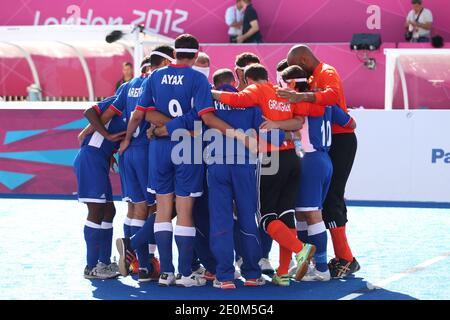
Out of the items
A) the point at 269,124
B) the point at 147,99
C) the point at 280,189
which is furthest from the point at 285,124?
the point at 147,99

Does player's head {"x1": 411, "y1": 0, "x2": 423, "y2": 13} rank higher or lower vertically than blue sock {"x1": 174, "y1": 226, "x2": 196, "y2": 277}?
higher

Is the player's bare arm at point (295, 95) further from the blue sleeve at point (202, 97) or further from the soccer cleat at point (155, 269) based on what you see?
the soccer cleat at point (155, 269)

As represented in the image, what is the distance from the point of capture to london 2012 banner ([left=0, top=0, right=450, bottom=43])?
71.8 feet

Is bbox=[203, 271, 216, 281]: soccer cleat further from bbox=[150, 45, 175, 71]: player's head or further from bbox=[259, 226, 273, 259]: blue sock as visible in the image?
bbox=[150, 45, 175, 71]: player's head

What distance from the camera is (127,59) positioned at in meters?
22.3

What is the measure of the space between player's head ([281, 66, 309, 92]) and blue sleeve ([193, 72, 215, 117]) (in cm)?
91

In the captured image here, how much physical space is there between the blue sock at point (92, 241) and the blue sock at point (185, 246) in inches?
37.2

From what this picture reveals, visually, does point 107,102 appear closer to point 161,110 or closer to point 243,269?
point 161,110

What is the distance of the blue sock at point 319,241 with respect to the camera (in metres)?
9.15

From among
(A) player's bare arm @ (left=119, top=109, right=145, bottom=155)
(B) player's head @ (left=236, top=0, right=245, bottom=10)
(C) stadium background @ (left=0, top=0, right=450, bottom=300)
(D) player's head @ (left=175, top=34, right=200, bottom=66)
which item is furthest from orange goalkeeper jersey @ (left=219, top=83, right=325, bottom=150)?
(B) player's head @ (left=236, top=0, right=245, bottom=10)

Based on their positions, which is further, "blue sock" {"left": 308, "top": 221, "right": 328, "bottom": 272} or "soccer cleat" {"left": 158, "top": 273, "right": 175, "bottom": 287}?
"blue sock" {"left": 308, "top": 221, "right": 328, "bottom": 272}

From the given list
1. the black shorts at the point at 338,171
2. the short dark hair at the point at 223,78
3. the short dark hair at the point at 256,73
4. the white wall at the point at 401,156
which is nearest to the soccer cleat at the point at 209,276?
the black shorts at the point at 338,171

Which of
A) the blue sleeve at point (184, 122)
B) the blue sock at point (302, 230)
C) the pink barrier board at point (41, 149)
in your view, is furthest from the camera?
the pink barrier board at point (41, 149)

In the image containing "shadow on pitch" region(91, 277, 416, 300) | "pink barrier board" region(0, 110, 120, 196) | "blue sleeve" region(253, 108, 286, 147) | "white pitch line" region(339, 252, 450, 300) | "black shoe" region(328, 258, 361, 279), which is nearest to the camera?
"shadow on pitch" region(91, 277, 416, 300)
